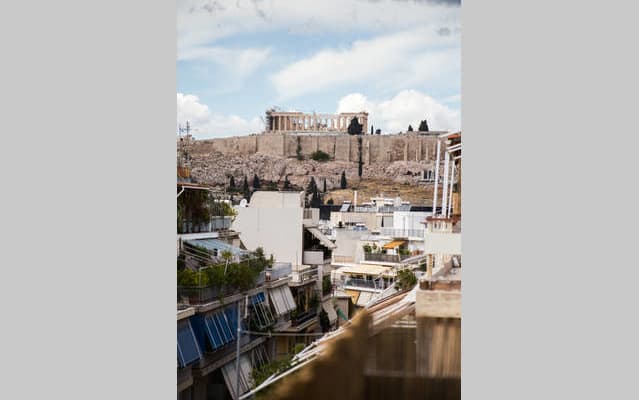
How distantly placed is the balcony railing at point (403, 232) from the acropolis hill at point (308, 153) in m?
0.36

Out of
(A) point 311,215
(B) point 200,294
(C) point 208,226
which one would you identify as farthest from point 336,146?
(B) point 200,294

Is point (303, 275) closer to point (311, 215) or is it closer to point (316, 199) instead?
point (311, 215)

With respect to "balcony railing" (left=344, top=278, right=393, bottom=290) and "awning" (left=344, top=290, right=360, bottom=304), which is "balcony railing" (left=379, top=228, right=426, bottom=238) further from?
"awning" (left=344, top=290, right=360, bottom=304)

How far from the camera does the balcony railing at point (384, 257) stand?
5895mm

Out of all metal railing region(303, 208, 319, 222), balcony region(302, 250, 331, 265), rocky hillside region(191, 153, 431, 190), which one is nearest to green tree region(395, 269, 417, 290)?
balcony region(302, 250, 331, 265)

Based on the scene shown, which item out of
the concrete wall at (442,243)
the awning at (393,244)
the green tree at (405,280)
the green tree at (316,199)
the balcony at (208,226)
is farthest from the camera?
the balcony at (208,226)

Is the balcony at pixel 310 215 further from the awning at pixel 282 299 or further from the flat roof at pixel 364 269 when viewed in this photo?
the awning at pixel 282 299

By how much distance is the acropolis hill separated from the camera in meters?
5.82

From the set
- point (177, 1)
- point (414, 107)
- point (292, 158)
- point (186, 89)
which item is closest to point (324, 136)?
point (292, 158)

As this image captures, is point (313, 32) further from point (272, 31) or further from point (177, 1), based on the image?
point (177, 1)

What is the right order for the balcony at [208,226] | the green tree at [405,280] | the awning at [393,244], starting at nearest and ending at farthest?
the green tree at [405,280] → the awning at [393,244] → the balcony at [208,226]

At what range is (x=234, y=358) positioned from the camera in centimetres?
594

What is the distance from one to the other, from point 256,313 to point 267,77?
1793 millimetres

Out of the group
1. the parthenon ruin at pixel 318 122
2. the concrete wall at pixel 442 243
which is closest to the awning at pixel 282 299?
the concrete wall at pixel 442 243
